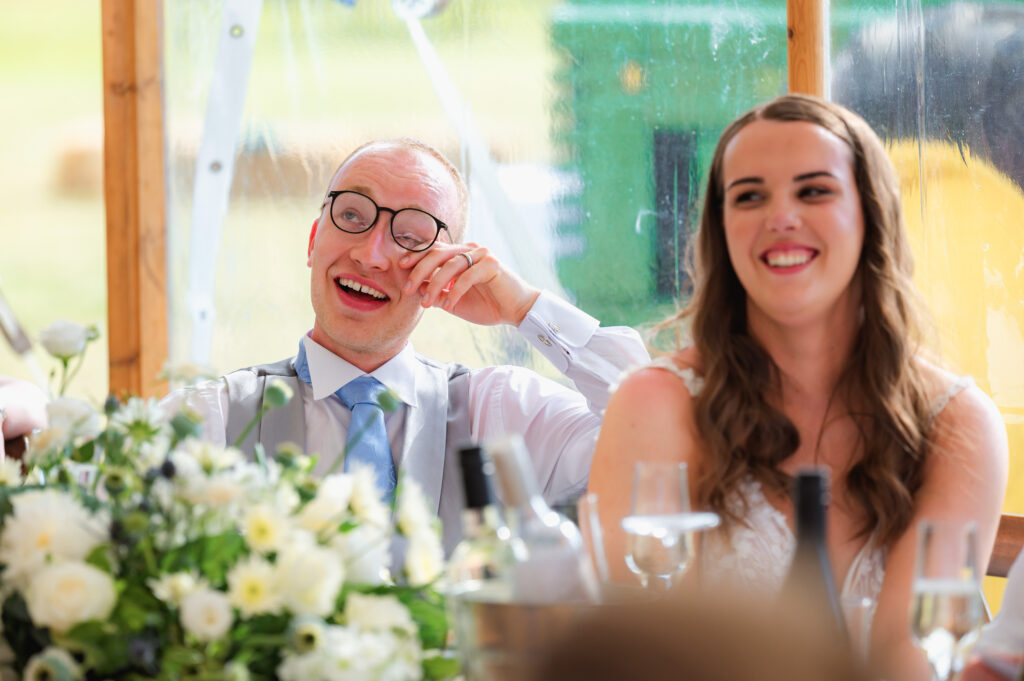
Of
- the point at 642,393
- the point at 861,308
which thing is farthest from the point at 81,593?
the point at 861,308

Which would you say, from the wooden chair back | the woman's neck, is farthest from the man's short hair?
the wooden chair back

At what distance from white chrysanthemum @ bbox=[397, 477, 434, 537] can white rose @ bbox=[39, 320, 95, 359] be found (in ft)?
1.02

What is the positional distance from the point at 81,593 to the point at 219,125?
8.87 ft

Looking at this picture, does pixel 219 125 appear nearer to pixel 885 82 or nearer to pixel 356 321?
pixel 356 321

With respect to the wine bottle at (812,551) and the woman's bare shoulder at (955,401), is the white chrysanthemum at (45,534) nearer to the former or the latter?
the wine bottle at (812,551)

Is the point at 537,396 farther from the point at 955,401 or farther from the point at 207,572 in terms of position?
the point at 207,572

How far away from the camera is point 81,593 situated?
2.56 ft

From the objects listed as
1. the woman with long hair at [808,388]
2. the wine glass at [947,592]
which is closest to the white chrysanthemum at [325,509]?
the wine glass at [947,592]

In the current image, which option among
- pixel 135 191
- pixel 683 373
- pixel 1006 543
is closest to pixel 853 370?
pixel 683 373

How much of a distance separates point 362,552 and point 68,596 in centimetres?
22

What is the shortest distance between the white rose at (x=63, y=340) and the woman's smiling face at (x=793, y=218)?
3.50 ft

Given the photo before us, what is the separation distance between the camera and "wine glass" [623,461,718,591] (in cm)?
105

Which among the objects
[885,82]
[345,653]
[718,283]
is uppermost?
[885,82]

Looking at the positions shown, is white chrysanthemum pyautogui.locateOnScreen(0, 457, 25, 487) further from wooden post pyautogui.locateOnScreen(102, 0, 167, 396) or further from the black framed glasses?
wooden post pyautogui.locateOnScreen(102, 0, 167, 396)
